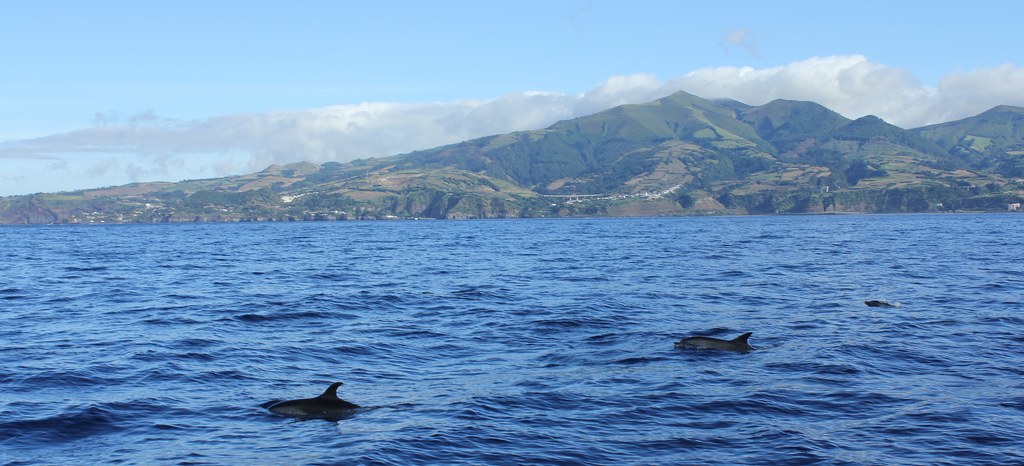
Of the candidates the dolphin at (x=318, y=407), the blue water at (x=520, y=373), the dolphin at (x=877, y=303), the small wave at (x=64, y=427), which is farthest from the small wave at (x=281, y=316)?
the dolphin at (x=877, y=303)

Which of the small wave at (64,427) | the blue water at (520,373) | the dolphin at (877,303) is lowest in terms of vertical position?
the dolphin at (877,303)

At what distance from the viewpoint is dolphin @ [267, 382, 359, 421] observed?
21500mm

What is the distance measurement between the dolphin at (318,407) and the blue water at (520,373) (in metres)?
0.46

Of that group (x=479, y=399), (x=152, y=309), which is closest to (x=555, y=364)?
(x=479, y=399)

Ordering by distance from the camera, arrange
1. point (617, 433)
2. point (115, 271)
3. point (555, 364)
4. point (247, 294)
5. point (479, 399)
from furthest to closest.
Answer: point (115, 271) < point (247, 294) < point (555, 364) < point (479, 399) < point (617, 433)

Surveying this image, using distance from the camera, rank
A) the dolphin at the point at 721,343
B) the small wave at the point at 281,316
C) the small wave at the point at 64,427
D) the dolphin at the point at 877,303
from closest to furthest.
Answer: the small wave at the point at 64,427, the dolphin at the point at 721,343, the small wave at the point at 281,316, the dolphin at the point at 877,303

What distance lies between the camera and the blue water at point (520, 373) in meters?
18.9

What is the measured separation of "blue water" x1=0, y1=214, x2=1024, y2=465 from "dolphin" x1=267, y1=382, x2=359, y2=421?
462 mm

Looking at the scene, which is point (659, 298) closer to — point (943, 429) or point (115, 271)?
point (943, 429)

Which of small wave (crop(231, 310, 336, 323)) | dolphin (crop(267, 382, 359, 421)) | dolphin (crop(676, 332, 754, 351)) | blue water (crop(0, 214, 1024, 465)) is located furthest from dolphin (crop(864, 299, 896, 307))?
dolphin (crop(267, 382, 359, 421))

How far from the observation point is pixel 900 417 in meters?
21.1

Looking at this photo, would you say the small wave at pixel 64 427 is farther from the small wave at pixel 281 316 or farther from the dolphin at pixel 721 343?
the dolphin at pixel 721 343

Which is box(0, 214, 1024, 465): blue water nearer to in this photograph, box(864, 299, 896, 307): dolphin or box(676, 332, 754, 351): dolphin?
box(676, 332, 754, 351): dolphin

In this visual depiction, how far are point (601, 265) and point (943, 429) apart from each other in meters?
55.8
